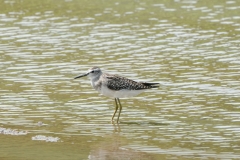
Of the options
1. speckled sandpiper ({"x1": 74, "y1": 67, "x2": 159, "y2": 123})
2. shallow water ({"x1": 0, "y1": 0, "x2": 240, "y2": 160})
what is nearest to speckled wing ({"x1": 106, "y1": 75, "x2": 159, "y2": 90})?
speckled sandpiper ({"x1": 74, "y1": 67, "x2": 159, "y2": 123})

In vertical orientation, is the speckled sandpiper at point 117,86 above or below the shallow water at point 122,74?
above

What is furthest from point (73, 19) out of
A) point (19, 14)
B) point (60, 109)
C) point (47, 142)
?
point (47, 142)

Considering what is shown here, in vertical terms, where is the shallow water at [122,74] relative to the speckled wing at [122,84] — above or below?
below

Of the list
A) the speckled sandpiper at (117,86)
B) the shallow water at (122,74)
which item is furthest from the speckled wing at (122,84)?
the shallow water at (122,74)

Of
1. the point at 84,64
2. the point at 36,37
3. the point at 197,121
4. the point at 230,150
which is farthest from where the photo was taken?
the point at 36,37

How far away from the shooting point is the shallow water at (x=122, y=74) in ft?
56.7

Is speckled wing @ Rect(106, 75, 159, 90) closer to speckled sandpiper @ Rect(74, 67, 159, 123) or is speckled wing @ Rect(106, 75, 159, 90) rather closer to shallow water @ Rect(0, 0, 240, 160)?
speckled sandpiper @ Rect(74, 67, 159, 123)

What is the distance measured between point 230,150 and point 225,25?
14.0m

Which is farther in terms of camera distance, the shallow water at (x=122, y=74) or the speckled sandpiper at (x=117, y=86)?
the speckled sandpiper at (x=117, y=86)

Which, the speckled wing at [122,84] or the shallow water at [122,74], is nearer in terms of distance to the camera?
the shallow water at [122,74]

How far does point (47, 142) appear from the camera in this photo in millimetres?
17344

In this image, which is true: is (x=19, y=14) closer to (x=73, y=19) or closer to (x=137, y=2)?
(x=73, y=19)

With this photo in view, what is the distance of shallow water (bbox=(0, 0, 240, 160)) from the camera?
56.7 ft

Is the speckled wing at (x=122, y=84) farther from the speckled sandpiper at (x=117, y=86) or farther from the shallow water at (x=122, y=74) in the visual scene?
the shallow water at (x=122, y=74)
